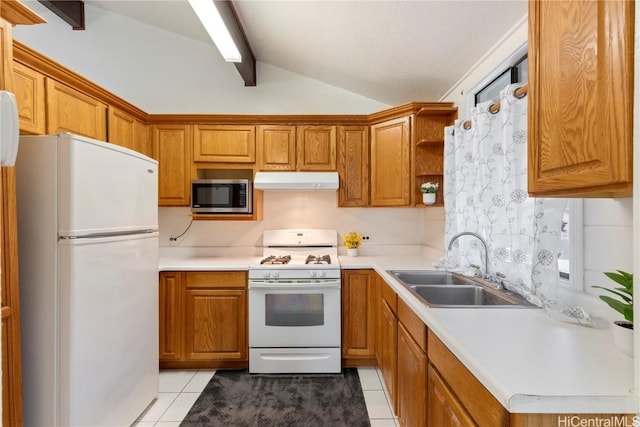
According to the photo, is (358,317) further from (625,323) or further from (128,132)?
(128,132)

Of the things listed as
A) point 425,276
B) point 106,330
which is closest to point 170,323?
point 106,330

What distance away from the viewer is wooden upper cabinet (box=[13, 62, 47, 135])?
5.51 ft

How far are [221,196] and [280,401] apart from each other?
1727mm

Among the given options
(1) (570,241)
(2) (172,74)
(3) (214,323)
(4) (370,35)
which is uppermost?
(2) (172,74)

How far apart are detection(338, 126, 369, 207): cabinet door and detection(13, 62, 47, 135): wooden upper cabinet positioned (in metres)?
2.16

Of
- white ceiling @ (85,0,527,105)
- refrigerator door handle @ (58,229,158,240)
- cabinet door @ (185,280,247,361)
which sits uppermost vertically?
white ceiling @ (85,0,527,105)

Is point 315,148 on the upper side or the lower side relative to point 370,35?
lower

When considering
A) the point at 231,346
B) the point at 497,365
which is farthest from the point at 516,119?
the point at 231,346

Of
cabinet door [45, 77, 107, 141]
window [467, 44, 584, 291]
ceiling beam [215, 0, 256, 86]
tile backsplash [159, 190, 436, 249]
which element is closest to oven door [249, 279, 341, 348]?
tile backsplash [159, 190, 436, 249]

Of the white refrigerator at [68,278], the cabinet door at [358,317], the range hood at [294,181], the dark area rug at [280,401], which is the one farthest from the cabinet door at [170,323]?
the cabinet door at [358,317]

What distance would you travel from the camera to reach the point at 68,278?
1434 mm

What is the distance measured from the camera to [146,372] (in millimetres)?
1992

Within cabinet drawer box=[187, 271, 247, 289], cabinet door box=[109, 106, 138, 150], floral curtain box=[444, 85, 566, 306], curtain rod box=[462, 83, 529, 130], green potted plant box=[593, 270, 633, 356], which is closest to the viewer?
green potted plant box=[593, 270, 633, 356]

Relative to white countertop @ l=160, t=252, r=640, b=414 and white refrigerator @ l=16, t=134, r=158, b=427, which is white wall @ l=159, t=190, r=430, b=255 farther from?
white countertop @ l=160, t=252, r=640, b=414
